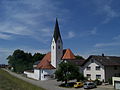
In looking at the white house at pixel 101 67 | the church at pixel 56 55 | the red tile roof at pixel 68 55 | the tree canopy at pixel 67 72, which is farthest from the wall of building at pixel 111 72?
the red tile roof at pixel 68 55

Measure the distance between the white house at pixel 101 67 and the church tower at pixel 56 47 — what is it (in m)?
16.8

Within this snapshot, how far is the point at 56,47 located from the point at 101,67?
76.0 feet

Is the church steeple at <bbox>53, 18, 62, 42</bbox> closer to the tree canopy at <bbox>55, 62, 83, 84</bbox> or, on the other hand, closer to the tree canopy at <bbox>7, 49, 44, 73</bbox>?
the tree canopy at <bbox>55, 62, 83, 84</bbox>

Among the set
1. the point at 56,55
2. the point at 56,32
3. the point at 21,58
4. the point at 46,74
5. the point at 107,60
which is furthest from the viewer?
the point at 21,58

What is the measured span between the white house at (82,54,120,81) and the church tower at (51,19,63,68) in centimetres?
1679

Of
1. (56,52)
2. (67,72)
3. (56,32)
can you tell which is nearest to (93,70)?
(67,72)

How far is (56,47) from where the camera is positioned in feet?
207

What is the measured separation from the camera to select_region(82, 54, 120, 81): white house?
43312 millimetres

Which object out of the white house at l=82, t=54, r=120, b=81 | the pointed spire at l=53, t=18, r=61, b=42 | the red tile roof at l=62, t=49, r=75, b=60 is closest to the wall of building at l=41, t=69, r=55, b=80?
the red tile roof at l=62, t=49, r=75, b=60

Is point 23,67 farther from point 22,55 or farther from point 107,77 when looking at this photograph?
point 107,77

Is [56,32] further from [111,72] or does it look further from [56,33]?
[111,72]

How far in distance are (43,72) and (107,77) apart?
72.3 ft

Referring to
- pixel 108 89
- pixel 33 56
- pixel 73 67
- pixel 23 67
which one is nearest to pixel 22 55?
pixel 33 56

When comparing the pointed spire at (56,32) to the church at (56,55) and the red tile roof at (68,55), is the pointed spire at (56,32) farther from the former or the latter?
the red tile roof at (68,55)
